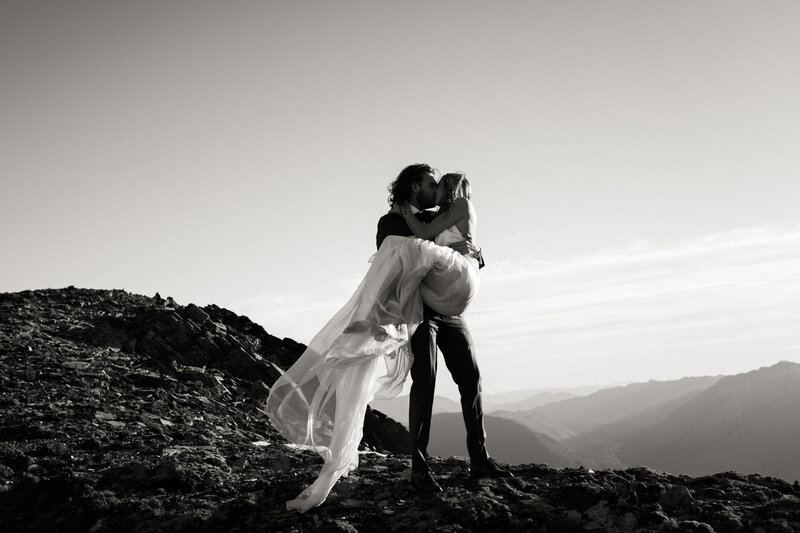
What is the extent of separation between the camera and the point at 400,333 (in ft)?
19.2

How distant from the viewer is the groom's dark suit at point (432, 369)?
19.4 feet

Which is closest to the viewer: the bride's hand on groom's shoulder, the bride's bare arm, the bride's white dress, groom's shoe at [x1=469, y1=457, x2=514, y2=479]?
Result: the bride's white dress

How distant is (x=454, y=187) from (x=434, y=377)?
184 cm

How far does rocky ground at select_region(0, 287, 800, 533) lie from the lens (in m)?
5.29

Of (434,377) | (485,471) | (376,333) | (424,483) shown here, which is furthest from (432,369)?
(485,471)

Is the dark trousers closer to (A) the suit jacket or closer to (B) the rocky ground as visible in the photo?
(B) the rocky ground

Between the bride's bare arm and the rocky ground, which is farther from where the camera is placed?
the bride's bare arm

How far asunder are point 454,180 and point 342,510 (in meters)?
3.25

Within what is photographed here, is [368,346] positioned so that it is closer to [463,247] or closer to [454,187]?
[463,247]

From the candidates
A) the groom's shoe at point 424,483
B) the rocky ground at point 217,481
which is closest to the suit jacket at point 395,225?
the groom's shoe at point 424,483

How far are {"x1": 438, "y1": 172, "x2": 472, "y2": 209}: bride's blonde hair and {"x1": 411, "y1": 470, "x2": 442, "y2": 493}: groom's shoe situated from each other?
2.59 m

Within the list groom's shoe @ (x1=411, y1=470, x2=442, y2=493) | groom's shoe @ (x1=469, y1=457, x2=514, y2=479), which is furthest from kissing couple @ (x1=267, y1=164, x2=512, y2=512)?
groom's shoe @ (x1=469, y1=457, x2=514, y2=479)

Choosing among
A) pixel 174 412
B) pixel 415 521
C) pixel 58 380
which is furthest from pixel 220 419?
pixel 415 521

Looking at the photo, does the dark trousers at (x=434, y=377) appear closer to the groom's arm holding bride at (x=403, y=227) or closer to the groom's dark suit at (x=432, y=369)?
the groom's dark suit at (x=432, y=369)
